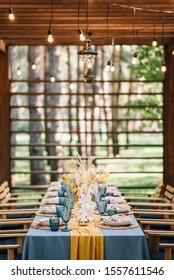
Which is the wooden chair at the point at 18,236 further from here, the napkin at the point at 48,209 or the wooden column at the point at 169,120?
the wooden column at the point at 169,120

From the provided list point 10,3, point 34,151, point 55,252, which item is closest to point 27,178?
point 34,151

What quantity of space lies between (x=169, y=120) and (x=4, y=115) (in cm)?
323

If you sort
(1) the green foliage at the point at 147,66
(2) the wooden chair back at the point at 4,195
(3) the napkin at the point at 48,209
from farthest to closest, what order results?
(1) the green foliage at the point at 147,66
(2) the wooden chair back at the point at 4,195
(3) the napkin at the point at 48,209

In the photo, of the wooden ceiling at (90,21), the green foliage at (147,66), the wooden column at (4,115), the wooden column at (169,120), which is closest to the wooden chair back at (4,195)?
the wooden column at (4,115)

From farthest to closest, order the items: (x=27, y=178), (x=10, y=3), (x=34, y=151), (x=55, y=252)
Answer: (x=27, y=178) < (x=34, y=151) < (x=10, y=3) < (x=55, y=252)

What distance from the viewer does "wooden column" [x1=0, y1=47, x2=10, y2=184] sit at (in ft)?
45.2

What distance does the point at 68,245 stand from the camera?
6523 mm

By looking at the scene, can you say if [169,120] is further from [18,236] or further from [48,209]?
[18,236]

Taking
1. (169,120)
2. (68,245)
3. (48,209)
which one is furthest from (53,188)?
(68,245)

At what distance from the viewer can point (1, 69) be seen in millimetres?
13773

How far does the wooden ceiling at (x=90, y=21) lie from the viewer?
9406mm

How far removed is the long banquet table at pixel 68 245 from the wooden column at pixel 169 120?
731cm
